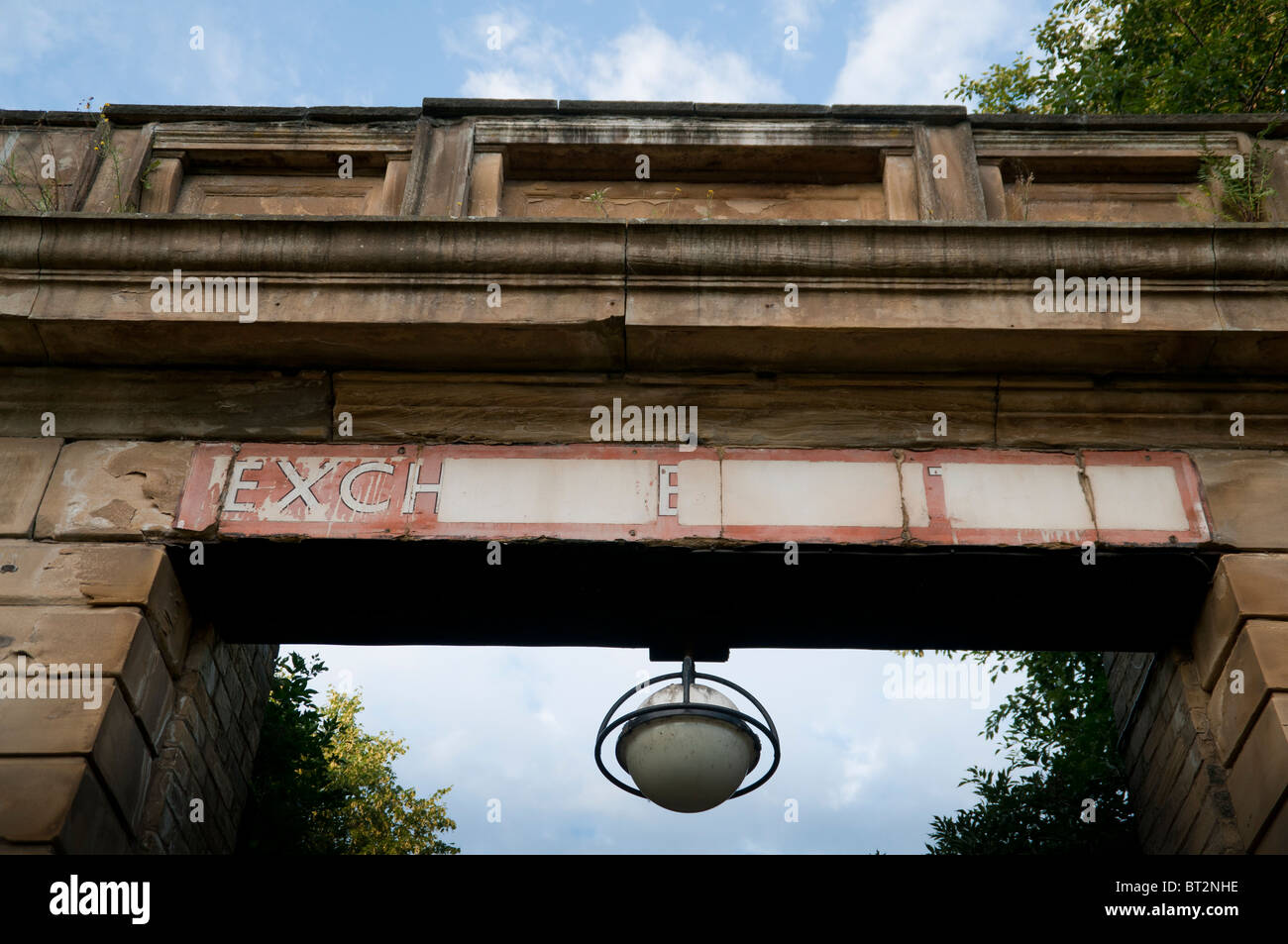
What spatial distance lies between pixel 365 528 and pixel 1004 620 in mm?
2640

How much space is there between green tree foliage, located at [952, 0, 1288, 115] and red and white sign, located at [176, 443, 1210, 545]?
6.10m

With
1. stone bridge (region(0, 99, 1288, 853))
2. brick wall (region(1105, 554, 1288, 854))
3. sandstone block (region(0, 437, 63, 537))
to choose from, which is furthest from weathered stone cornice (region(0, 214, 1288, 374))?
brick wall (region(1105, 554, 1288, 854))

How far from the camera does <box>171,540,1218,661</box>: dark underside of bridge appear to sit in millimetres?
4883

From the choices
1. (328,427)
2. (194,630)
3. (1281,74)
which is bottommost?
(194,630)

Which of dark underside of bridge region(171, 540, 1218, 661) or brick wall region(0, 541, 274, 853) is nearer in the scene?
brick wall region(0, 541, 274, 853)

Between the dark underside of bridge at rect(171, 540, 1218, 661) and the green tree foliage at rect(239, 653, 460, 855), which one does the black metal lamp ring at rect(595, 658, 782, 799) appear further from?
the green tree foliage at rect(239, 653, 460, 855)

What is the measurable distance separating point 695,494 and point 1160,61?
8.63 metres

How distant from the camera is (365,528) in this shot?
4.86m

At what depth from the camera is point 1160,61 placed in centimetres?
1137

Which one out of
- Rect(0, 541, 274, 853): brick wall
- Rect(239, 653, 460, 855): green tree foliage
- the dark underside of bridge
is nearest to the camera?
Rect(0, 541, 274, 853): brick wall

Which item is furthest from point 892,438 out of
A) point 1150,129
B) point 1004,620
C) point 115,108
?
point 115,108
